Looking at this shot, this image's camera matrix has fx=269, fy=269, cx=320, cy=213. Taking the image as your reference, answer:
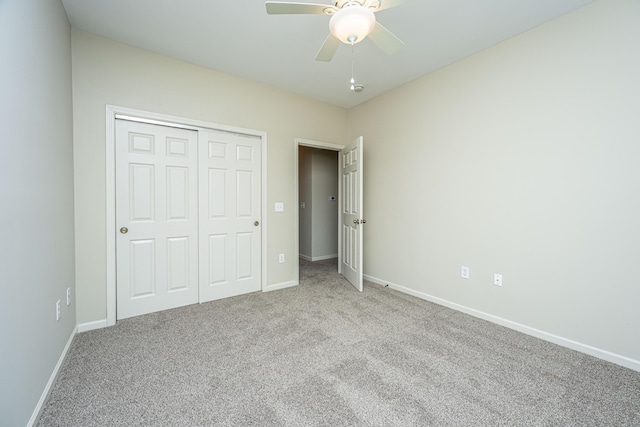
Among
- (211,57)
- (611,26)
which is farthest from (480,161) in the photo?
(211,57)

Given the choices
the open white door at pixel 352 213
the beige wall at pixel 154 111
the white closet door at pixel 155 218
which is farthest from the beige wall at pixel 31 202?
the open white door at pixel 352 213

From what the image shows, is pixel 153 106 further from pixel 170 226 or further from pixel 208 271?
pixel 208 271

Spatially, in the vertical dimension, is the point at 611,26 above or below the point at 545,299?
above

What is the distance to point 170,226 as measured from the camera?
2.83 m

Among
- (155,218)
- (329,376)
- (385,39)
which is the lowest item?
(329,376)

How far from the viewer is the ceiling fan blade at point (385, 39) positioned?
1.68 metres

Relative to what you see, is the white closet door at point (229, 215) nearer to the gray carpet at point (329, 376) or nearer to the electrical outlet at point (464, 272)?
the gray carpet at point (329, 376)

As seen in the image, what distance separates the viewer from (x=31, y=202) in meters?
1.45

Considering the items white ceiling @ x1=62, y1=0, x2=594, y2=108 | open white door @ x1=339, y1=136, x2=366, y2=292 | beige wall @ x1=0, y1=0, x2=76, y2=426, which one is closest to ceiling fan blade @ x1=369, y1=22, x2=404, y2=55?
white ceiling @ x1=62, y1=0, x2=594, y2=108

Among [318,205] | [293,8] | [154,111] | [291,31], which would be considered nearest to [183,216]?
[154,111]

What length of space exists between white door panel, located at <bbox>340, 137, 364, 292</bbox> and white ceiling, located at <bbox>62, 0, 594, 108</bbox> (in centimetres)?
104

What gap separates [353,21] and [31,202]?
200cm

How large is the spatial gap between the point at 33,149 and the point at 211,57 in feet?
6.08

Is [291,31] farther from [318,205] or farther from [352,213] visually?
[318,205]
